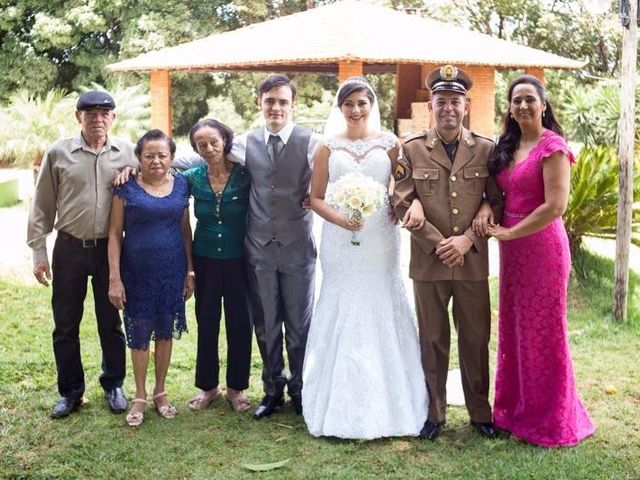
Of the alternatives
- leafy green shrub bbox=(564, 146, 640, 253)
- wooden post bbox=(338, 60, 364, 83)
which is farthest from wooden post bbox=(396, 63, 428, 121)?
leafy green shrub bbox=(564, 146, 640, 253)

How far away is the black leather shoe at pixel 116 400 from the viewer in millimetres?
5707

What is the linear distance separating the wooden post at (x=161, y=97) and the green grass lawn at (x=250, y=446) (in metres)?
17.2

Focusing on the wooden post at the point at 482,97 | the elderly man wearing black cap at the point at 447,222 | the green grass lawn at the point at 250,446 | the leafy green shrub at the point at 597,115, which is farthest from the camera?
the wooden post at the point at 482,97

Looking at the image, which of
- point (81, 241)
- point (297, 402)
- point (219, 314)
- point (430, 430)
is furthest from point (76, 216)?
point (430, 430)

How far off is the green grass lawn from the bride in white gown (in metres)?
0.17

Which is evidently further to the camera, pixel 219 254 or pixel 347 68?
pixel 347 68

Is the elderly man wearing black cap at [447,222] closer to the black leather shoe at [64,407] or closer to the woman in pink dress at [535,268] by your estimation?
the woman in pink dress at [535,268]

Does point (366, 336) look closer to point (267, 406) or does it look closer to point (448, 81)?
point (267, 406)

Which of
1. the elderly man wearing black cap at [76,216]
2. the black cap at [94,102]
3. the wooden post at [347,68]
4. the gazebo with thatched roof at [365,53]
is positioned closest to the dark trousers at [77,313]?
the elderly man wearing black cap at [76,216]

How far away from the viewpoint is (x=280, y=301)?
5496 mm

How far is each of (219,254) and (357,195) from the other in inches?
44.7

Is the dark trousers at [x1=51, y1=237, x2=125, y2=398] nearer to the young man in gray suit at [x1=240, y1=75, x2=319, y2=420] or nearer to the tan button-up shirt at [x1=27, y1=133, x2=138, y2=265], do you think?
the tan button-up shirt at [x1=27, y1=133, x2=138, y2=265]

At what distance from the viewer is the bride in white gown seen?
513 cm

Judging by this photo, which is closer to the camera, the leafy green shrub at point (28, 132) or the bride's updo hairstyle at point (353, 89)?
the bride's updo hairstyle at point (353, 89)
